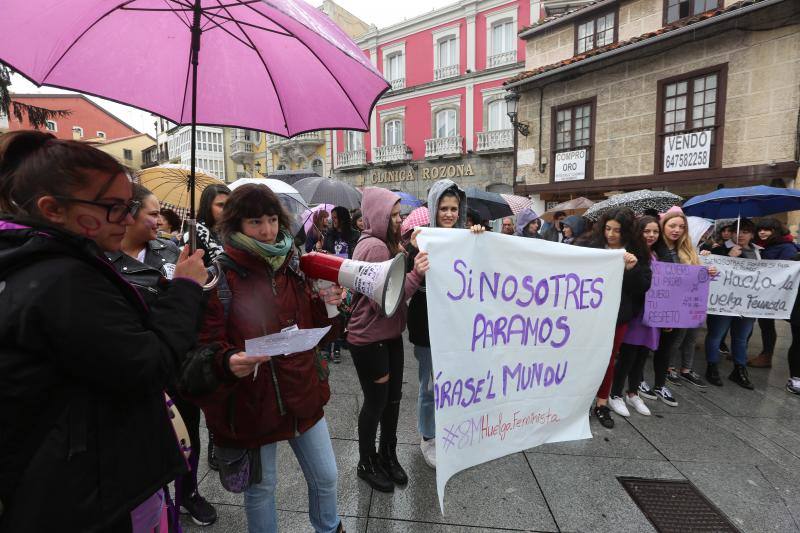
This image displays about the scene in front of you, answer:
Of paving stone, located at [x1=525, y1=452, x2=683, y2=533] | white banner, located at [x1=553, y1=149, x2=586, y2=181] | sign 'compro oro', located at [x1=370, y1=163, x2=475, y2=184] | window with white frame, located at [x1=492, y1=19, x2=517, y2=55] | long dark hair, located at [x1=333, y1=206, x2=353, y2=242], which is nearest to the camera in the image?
paving stone, located at [x1=525, y1=452, x2=683, y2=533]

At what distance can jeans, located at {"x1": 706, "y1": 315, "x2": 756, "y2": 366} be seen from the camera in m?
4.45

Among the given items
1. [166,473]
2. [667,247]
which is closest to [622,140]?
[667,247]

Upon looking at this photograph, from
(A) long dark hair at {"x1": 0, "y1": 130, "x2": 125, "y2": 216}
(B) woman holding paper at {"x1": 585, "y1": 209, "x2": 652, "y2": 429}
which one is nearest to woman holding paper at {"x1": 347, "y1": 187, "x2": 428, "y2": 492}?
(A) long dark hair at {"x1": 0, "y1": 130, "x2": 125, "y2": 216}

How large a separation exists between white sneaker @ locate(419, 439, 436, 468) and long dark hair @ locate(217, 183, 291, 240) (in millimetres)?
2018

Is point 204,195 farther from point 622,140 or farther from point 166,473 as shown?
point 622,140

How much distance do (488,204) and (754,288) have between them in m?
5.00

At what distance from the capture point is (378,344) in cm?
236

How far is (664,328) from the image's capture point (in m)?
3.85

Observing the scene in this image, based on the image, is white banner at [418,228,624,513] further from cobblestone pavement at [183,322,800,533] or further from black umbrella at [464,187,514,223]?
black umbrella at [464,187,514,223]

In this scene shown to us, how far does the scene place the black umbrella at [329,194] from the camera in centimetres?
758

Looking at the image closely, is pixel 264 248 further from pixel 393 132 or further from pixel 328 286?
pixel 393 132

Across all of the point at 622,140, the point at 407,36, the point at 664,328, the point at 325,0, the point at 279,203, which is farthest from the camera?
the point at 325,0

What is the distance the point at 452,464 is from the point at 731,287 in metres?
4.14

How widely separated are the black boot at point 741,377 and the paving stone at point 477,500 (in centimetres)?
315
